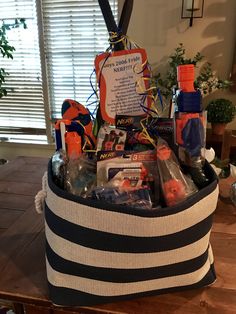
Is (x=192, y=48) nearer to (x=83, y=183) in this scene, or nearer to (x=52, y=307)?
(x=83, y=183)

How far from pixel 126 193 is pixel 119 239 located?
3.1 inches

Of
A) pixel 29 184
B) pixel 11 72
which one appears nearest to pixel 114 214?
pixel 29 184

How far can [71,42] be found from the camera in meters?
2.50

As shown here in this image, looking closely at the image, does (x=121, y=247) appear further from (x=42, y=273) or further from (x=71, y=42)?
(x=71, y=42)

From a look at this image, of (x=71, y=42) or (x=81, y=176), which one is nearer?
(x=81, y=176)

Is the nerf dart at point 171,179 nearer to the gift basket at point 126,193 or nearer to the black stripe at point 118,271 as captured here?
the gift basket at point 126,193

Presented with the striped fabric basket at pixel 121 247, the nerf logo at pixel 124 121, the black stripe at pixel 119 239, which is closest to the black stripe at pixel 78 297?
the striped fabric basket at pixel 121 247

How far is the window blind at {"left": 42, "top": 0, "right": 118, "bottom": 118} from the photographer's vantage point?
238 cm

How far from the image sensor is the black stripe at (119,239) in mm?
452

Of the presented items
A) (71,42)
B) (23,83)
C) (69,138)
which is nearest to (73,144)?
(69,138)

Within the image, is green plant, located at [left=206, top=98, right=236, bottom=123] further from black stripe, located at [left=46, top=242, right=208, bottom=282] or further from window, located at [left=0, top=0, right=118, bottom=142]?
black stripe, located at [left=46, top=242, right=208, bottom=282]

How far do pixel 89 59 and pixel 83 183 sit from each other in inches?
86.5

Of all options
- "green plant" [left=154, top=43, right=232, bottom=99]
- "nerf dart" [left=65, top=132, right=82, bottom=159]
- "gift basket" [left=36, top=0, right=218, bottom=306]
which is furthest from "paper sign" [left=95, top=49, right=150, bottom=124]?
"green plant" [left=154, top=43, right=232, bottom=99]

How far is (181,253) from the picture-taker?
0.48m
